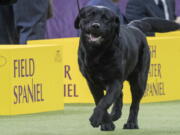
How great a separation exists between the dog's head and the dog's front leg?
36 centimetres

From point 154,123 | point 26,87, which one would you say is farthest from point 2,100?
point 154,123


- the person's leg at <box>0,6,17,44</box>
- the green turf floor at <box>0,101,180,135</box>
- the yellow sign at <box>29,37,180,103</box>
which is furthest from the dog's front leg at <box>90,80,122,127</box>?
the person's leg at <box>0,6,17,44</box>

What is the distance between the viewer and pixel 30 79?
9.27 m

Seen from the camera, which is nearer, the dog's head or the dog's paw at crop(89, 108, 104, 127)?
the dog's paw at crop(89, 108, 104, 127)

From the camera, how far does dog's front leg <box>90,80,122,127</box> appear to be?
708cm

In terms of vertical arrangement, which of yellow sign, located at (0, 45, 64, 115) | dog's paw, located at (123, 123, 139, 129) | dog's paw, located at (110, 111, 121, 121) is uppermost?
dog's paw, located at (110, 111, 121, 121)

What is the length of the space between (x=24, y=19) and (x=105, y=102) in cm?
469

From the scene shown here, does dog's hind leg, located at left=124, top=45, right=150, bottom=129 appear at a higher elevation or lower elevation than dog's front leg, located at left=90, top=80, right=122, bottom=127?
lower

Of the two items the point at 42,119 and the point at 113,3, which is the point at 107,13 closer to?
the point at 42,119

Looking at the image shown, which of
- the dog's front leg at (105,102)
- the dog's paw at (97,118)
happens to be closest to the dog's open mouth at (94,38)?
the dog's front leg at (105,102)

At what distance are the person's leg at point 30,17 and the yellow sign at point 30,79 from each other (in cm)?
211

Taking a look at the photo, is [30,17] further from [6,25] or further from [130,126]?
[130,126]

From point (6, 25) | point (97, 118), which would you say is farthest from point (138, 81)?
point (6, 25)

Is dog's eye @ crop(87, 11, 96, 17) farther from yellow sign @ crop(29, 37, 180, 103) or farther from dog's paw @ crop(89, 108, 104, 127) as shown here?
yellow sign @ crop(29, 37, 180, 103)
